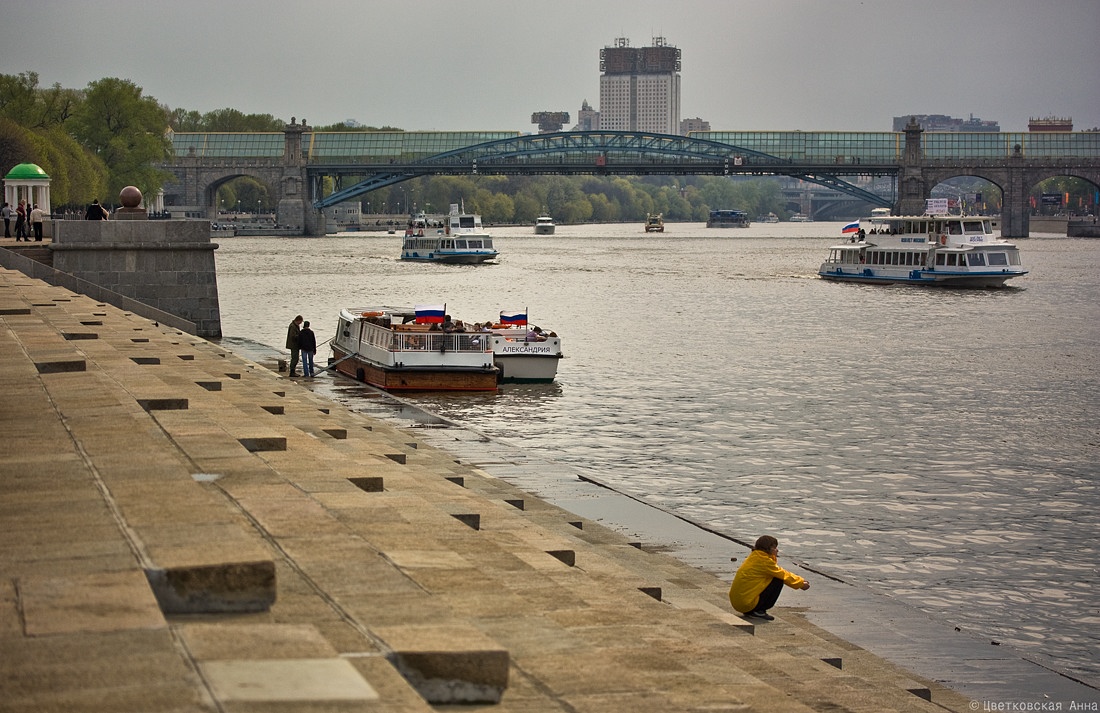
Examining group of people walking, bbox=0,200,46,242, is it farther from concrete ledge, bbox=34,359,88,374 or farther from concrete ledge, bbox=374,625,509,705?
concrete ledge, bbox=374,625,509,705

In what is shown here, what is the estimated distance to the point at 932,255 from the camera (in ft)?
287

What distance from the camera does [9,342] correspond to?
21312 millimetres

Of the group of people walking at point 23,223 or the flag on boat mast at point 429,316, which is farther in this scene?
the group of people walking at point 23,223

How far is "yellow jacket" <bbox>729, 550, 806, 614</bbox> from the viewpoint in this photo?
14.6m

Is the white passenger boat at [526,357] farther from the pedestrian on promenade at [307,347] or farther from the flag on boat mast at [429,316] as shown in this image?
the pedestrian on promenade at [307,347]

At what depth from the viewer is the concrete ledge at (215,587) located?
7613 mm

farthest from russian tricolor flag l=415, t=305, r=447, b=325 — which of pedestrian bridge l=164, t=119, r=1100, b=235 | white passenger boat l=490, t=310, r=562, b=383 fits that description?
pedestrian bridge l=164, t=119, r=1100, b=235

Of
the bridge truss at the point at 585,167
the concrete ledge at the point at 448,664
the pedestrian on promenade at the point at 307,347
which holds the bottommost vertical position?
the pedestrian on promenade at the point at 307,347

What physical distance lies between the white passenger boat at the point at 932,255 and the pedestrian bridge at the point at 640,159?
63.6 metres

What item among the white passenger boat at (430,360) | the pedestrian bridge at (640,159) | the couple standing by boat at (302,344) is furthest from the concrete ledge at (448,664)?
the pedestrian bridge at (640,159)

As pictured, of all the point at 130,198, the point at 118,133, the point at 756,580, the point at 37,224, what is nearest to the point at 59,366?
the point at 756,580

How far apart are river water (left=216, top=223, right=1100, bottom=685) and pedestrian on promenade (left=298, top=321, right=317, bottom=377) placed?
407 cm

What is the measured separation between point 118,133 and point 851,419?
320 feet

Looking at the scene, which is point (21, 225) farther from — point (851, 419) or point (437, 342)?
Answer: point (851, 419)
